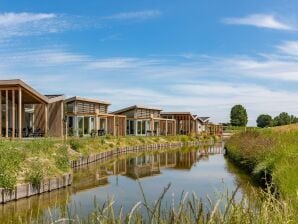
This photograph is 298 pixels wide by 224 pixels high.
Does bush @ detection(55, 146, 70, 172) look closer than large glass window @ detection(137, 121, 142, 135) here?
Yes

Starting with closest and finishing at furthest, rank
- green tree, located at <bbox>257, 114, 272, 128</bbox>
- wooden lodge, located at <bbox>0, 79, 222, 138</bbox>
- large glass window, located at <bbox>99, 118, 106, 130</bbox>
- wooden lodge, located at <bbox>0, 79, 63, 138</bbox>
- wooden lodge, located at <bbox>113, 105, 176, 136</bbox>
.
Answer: wooden lodge, located at <bbox>0, 79, 222, 138</bbox>
wooden lodge, located at <bbox>0, 79, 63, 138</bbox>
large glass window, located at <bbox>99, 118, 106, 130</bbox>
wooden lodge, located at <bbox>113, 105, 176, 136</bbox>
green tree, located at <bbox>257, 114, 272, 128</bbox>

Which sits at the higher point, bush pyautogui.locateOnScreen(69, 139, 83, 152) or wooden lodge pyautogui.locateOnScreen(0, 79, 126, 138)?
wooden lodge pyautogui.locateOnScreen(0, 79, 126, 138)

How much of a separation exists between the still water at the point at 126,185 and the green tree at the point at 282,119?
7975 cm

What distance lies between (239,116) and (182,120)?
136ft

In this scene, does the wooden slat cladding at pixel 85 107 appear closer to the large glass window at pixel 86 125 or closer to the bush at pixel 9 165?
the large glass window at pixel 86 125

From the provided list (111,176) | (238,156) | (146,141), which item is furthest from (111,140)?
(111,176)

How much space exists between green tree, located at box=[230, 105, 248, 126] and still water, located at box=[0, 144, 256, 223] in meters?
71.5

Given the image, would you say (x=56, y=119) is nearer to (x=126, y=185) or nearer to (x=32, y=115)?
(x=32, y=115)

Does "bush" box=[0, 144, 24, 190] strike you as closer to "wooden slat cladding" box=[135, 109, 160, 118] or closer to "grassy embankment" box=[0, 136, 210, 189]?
"grassy embankment" box=[0, 136, 210, 189]

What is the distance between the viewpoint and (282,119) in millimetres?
105062

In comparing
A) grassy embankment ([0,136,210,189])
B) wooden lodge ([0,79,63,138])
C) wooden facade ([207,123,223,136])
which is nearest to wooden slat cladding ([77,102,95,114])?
wooden lodge ([0,79,63,138])

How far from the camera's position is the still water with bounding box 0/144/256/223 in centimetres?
1173

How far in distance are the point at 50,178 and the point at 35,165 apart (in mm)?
652

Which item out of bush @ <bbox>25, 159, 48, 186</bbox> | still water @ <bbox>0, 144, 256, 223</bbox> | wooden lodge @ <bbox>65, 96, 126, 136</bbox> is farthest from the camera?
wooden lodge @ <bbox>65, 96, 126, 136</bbox>
